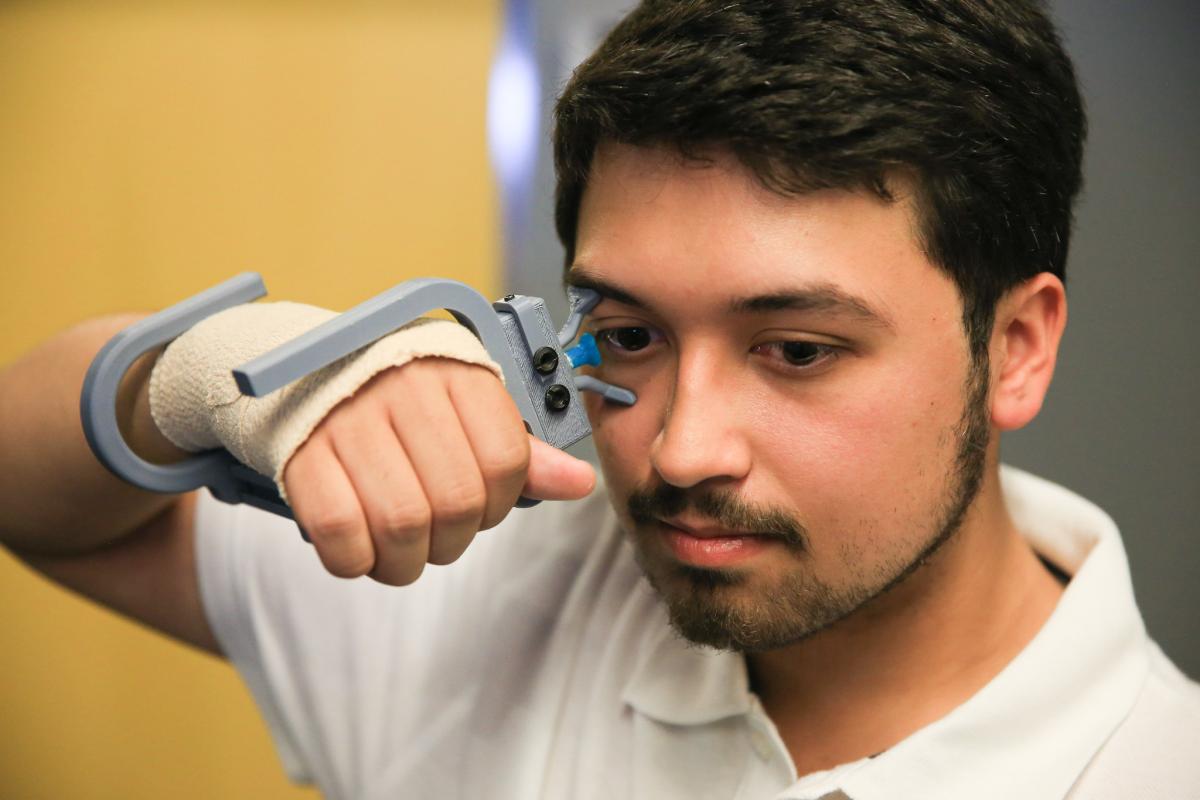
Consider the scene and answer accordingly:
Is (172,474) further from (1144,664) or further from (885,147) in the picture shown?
(1144,664)

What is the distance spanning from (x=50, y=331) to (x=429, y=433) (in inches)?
53.3

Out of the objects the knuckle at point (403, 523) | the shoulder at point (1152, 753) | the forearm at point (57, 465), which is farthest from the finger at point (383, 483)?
the shoulder at point (1152, 753)

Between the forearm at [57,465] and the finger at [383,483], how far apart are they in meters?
0.49

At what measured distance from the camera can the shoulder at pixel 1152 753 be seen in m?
0.89

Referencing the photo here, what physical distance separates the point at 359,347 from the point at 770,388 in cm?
35

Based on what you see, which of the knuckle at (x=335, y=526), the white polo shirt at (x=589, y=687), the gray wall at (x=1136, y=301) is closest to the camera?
the knuckle at (x=335, y=526)

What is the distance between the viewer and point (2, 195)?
1.73 meters

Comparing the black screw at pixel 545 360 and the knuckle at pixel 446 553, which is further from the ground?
the black screw at pixel 545 360

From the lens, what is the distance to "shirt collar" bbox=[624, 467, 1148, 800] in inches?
36.2

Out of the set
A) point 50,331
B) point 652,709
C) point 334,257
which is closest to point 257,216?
point 334,257

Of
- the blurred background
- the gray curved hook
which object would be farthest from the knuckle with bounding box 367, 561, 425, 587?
the blurred background

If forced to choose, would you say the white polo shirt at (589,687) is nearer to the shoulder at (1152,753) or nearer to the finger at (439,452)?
the shoulder at (1152,753)

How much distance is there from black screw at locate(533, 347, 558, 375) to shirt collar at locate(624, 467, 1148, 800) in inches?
16.5

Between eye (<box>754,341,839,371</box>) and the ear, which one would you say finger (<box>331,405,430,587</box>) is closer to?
eye (<box>754,341,839,371</box>)
